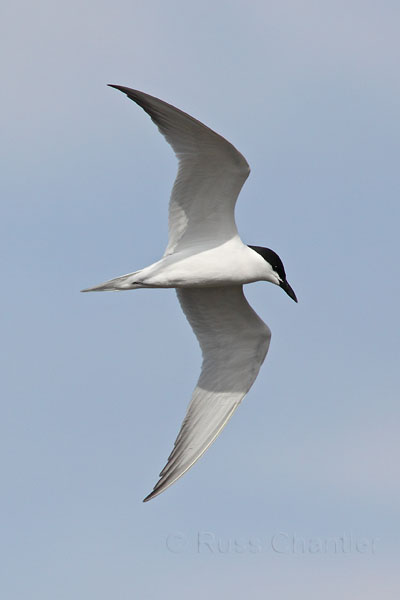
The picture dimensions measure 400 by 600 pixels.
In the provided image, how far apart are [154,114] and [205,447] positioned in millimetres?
4383

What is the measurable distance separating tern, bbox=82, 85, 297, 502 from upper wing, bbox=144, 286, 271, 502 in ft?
0.04

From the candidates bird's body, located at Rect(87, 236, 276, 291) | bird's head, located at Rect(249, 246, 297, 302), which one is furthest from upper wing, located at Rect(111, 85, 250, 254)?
bird's head, located at Rect(249, 246, 297, 302)

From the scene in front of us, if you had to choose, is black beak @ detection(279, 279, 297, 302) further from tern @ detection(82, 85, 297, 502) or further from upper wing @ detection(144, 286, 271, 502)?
upper wing @ detection(144, 286, 271, 502)

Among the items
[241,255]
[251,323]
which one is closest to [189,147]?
[241,255]

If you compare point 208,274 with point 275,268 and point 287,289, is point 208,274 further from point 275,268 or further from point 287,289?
point 287,289

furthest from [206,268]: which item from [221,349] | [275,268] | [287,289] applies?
[221,349]

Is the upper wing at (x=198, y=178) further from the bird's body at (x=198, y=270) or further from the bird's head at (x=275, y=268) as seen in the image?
the bird's head at (x=275, y=268)

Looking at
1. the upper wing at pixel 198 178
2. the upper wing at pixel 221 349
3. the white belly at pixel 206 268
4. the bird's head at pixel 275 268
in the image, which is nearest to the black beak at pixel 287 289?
the bird's head at pixel 275 268

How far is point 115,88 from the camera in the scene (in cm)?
1424

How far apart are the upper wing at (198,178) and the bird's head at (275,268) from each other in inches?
18.3

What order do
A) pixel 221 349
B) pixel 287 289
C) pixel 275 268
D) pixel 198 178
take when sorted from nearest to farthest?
pixel 198 178 → pixel 275 268 → pixel 287 289 → pixel 221 349

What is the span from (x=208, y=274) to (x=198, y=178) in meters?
1.23

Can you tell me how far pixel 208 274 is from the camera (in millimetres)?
15648

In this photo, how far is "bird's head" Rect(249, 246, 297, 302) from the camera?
52.5 feet
